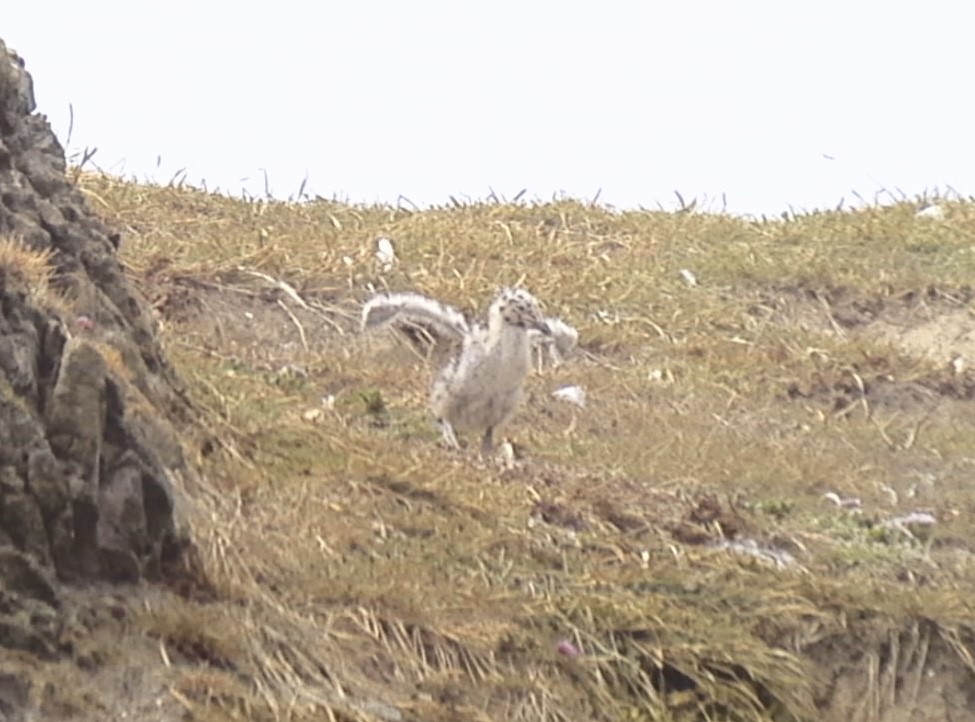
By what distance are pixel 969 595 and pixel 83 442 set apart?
3532mm

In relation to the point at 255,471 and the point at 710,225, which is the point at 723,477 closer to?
the point at 255,471

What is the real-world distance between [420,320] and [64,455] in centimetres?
654

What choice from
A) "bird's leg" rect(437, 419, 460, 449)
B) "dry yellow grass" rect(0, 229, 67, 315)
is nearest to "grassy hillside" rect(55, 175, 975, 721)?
"bird's leg" rect(437, 419, 460, 449)

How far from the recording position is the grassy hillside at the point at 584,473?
22.2ft

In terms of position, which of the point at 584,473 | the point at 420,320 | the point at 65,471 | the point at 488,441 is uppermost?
the point at 420,320

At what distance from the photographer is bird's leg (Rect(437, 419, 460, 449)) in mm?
10148

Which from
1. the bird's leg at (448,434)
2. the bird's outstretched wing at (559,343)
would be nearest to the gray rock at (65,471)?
the bird's leg at (448,434)

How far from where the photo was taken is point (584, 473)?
977cm

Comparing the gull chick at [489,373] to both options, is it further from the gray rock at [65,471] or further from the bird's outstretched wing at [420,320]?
the gray rock at [65,471]

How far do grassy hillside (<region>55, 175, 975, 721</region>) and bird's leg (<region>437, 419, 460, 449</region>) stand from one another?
10 cm

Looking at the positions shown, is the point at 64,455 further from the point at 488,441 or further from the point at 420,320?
the point at 420,320

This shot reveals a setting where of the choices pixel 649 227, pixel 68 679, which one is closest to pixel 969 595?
pixel 68 679

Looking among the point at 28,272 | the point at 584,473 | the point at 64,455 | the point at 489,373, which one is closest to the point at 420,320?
the point at 489,373

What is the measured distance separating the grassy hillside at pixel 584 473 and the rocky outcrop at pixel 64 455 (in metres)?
0.21
